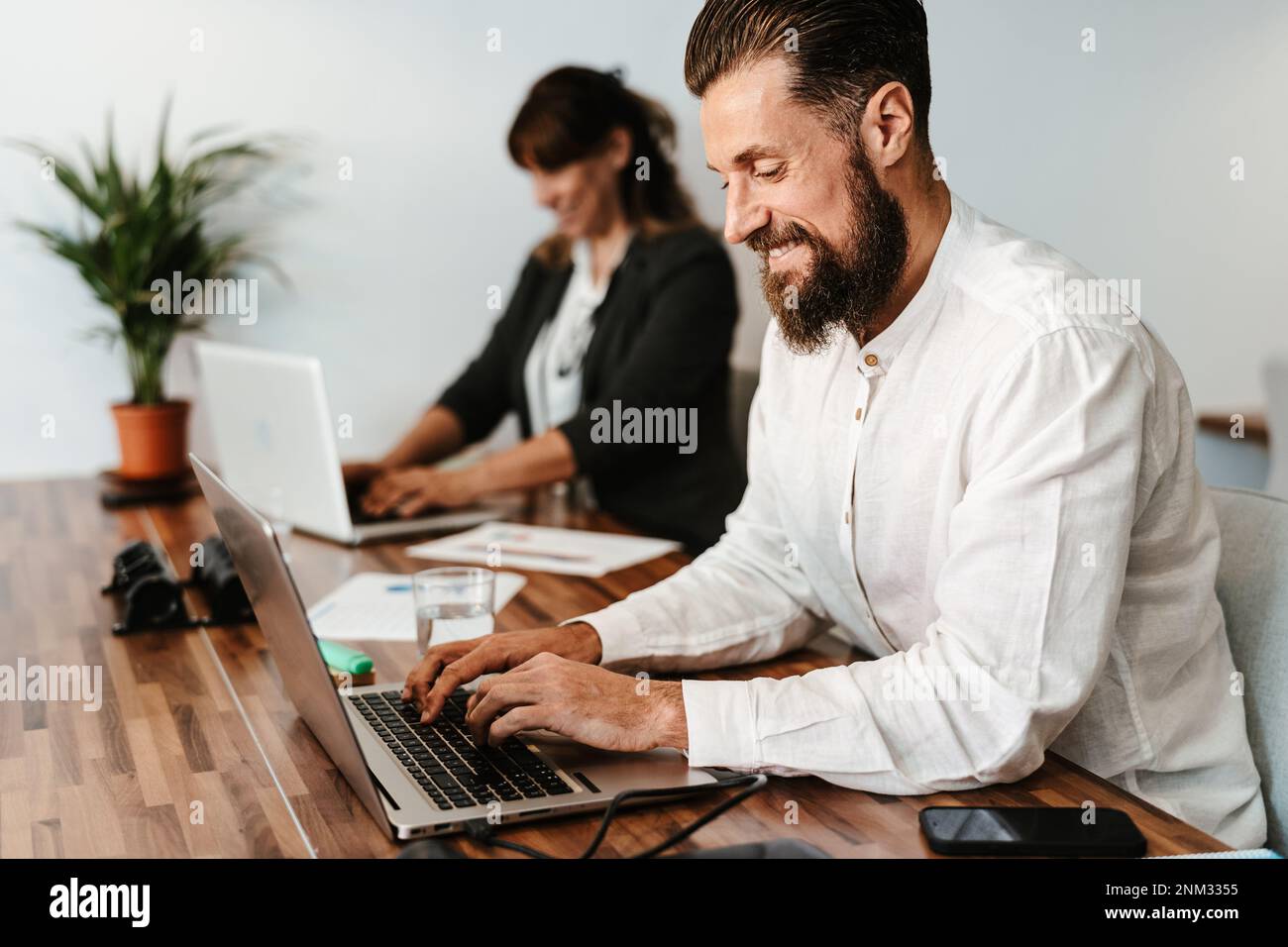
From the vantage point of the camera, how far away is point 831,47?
1.26 metres

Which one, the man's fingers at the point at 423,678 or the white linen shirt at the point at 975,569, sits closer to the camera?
the white linen shirt at the point at 975,569

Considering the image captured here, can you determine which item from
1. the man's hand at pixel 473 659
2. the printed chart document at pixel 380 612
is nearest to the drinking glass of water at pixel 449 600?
the printed chart document at pixel 380 612

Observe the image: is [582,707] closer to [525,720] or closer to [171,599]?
[525,720]

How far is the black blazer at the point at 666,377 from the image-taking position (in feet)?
8.05

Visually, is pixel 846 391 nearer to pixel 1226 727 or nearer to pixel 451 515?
pixel 1226 727

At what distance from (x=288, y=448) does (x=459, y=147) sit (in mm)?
1311

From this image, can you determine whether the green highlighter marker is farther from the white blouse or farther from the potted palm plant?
the potted palm plant

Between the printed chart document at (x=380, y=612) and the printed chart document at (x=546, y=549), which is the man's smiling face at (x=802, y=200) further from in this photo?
the printed chart document at (x=546, y=549)

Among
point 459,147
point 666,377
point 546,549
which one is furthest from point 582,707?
point 459,147

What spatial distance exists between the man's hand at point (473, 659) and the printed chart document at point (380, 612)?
0.20 m

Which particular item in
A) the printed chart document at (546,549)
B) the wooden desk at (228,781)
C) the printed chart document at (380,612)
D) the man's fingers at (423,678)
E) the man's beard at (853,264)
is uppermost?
the man's beard at (853,264)

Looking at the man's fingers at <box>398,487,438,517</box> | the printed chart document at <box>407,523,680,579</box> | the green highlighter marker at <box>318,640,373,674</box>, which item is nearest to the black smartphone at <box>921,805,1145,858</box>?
the green highlighter marker at <box>318,640,373,674</box>

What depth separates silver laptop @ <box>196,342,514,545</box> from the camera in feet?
6.84

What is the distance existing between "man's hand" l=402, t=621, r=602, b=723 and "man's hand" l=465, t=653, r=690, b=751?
0.23ft
